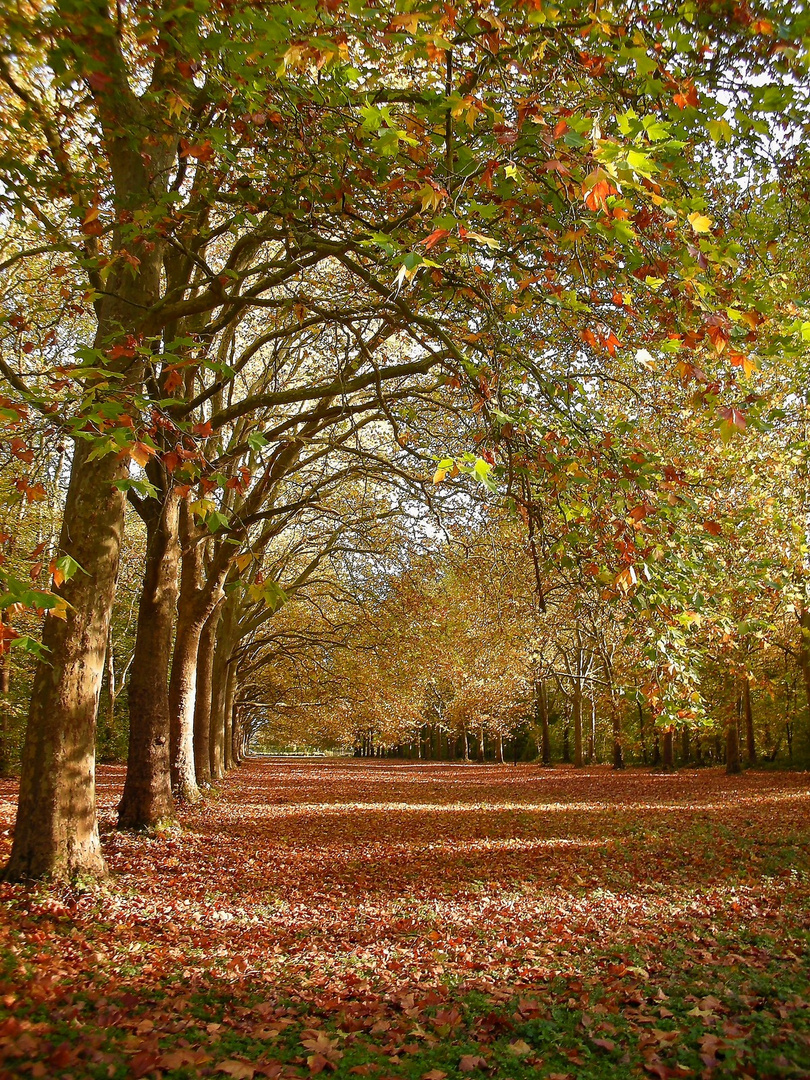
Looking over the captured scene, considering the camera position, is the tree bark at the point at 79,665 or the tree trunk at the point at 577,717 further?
the tree trunk at the point at 577,717

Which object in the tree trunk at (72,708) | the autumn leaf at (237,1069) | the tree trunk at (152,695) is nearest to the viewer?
the autumn leaf at (237,1069)

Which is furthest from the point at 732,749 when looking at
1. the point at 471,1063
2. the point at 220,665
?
the point at 471,1063

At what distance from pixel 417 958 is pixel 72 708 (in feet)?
13.3

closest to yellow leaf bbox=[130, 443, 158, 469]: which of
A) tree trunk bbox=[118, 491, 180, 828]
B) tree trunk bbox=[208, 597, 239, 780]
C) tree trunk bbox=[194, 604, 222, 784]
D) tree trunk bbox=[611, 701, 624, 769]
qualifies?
tree trunk bbox=[118, 491, 180, 828]

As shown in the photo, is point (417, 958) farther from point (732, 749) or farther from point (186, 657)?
point (732, 749)

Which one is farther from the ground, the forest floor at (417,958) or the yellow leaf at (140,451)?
the yellow leaf at (140,451)

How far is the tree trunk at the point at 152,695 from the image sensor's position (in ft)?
33.1

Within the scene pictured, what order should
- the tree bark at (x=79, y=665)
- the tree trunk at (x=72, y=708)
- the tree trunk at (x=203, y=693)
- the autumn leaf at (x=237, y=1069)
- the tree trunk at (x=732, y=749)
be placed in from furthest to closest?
the tree trunk at (x=732, y=749) < the tree trunk at (x=203, y=693) < the tree trunk at (x=72, y=708) < the tree bark at (x=79, y=665) < the autumn leaf at (x=237, y=1069)

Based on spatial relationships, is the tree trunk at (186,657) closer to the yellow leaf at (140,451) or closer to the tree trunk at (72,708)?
the tree trunk at (72,708)

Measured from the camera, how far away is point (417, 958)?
5.96 meters

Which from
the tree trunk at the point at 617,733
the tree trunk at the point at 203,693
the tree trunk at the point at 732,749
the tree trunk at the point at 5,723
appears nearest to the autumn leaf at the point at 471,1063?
the tree trunk at the point at 203,693

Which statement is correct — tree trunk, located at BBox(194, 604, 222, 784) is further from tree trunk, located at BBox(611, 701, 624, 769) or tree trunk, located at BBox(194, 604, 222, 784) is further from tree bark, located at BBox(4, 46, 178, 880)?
tree trunk, located at BBox(611, 701, 624, 769)

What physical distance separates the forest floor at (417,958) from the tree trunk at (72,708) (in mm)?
408

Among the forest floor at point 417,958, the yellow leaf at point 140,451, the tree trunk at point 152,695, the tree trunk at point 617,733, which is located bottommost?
the tree trunk at point 617,733
